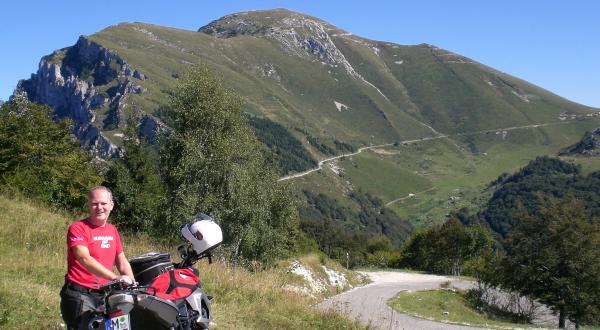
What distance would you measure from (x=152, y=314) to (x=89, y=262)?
0.89m

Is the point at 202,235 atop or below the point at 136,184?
atop

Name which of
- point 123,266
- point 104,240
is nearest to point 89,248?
point 104,240

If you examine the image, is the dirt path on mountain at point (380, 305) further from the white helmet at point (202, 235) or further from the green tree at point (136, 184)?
the green tree at point (136, 184)

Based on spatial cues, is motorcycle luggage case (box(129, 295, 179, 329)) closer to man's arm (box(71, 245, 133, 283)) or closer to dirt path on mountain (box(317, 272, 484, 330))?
man's arm (box(71, 245, 133, 283))

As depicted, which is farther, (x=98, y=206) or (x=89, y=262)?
(x=98, y=206)

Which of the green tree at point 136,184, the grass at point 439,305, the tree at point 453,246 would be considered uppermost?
the green tree at point 136,184

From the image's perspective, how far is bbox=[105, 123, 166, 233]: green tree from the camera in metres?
33.7

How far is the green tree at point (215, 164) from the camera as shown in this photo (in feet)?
96.6

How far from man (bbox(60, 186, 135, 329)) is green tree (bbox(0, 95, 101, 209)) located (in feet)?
75.6

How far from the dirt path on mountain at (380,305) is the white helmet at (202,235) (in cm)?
519

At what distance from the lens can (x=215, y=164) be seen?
29.7m

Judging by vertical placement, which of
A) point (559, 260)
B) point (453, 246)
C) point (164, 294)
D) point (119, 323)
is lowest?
point (453, 246)

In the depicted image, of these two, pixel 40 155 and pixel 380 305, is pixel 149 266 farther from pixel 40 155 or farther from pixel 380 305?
pixel 40 155

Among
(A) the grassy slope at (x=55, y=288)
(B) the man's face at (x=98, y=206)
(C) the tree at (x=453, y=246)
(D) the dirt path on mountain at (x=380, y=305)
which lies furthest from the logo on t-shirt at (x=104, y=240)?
(C) the tree at (x=453, y=246)
